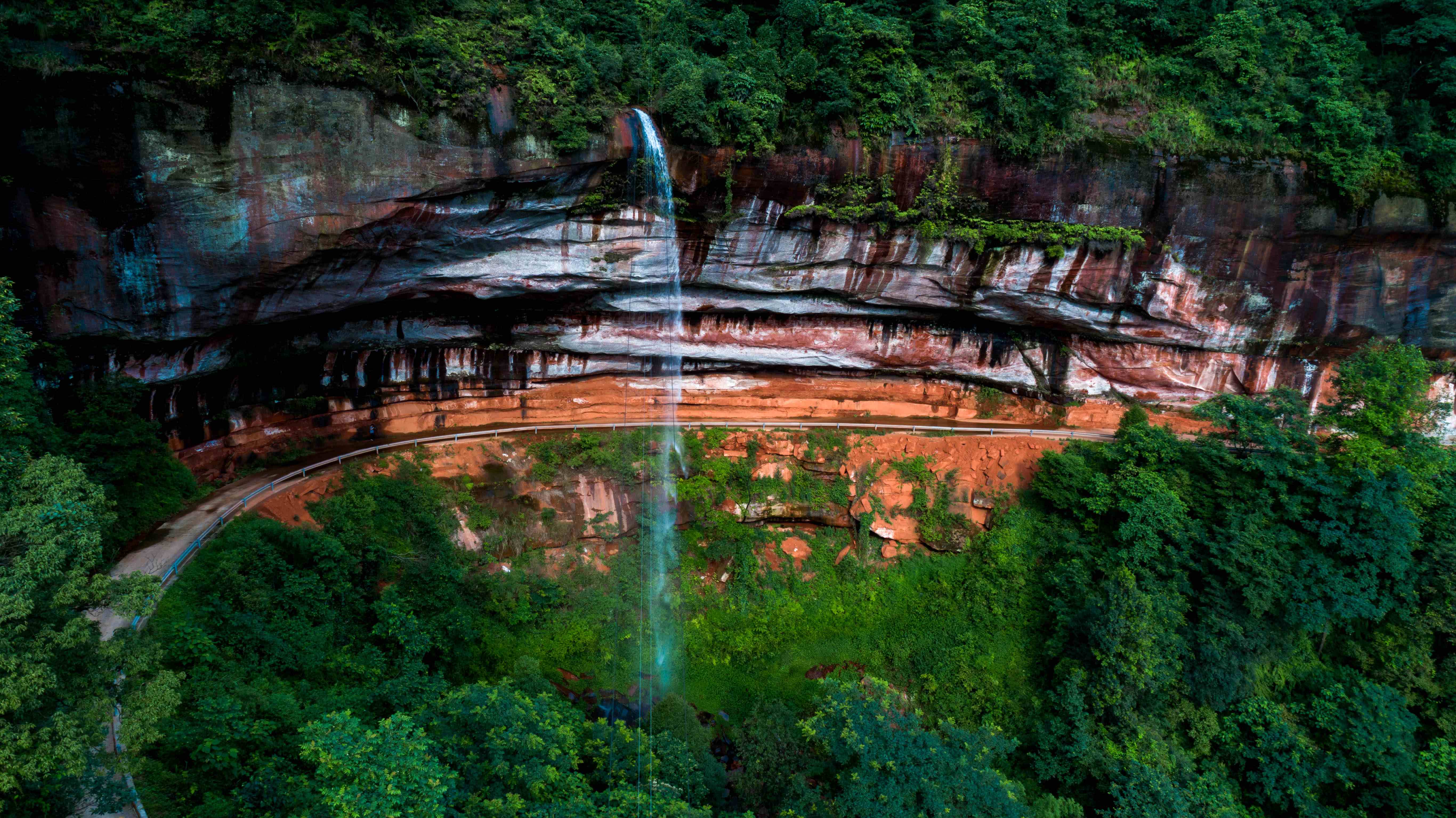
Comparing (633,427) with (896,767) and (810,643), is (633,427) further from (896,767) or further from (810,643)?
(896,767)

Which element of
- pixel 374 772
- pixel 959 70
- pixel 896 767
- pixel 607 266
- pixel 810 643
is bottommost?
pixel 810 643

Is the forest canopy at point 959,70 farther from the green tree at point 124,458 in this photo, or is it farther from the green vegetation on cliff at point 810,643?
the green tree at point 124,458

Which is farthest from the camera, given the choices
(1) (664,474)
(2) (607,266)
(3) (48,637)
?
(1) (664,474)

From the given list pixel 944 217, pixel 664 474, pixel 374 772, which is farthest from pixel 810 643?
pixel 374 772

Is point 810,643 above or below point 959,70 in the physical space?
below

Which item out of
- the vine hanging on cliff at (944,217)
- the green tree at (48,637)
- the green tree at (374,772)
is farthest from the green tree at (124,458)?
the vine hanging on cliff at (944,217)

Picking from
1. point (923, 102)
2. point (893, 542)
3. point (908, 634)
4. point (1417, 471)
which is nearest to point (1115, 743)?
point (908, 634)

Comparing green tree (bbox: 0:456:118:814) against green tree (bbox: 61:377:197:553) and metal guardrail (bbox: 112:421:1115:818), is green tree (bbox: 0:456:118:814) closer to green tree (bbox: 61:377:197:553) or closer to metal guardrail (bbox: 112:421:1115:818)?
green tree (bbox: 61:377:197:553)
